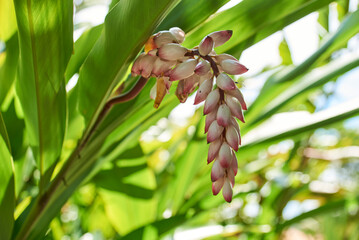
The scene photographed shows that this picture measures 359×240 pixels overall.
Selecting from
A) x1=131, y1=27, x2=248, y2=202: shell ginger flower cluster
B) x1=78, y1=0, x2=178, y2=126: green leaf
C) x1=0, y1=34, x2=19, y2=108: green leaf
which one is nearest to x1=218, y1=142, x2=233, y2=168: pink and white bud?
x1=131, y1=27, x2=248, y2=202: shell ginger flower cluster

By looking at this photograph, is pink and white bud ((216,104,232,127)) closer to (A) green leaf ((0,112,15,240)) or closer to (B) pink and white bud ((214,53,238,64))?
(B) pink and white bud ((214,53,238,64))

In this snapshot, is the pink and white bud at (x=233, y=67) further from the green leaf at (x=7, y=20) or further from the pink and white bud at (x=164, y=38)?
the green leaf at (x=7, y=20)

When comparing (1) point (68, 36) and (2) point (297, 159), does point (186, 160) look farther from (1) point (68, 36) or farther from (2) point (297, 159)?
(2) point (297, 159)

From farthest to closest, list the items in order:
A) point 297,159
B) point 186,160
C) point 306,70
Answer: point 297,159, point 186,160, point 306,70

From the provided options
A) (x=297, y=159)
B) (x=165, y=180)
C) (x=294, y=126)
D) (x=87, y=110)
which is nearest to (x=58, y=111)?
(x=87, y=110)

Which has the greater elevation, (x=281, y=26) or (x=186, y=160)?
(x=281, y=26)

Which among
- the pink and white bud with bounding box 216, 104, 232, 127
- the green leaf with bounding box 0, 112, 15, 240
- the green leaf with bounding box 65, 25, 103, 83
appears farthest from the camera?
the green leaf with bounding box 65, 25, 103, 83

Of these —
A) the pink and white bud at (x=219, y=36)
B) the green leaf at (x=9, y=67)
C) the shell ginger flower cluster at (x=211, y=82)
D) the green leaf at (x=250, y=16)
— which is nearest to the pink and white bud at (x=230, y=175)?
the shell ginger flower cluster at (x=211, y=82)

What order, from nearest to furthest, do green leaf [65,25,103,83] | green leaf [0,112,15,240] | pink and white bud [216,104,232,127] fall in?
pink and white bud [216,104,232,127] → green leaf [0,112,15,240] → green leaf [65,25,103,83]
